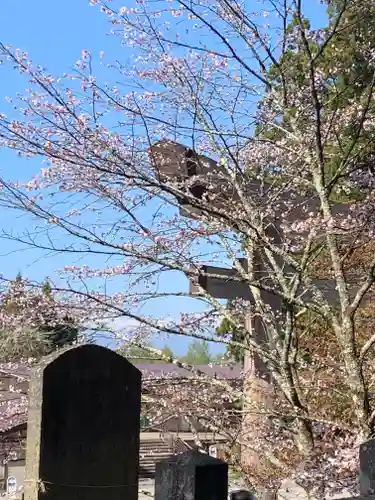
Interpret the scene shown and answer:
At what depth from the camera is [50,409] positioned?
46.0 inches

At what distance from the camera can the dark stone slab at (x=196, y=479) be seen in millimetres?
1384

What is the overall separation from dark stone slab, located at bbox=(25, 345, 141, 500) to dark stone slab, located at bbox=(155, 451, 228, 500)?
19 cm

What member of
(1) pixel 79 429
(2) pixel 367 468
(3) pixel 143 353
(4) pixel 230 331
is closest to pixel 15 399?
(3) pixel 143 353

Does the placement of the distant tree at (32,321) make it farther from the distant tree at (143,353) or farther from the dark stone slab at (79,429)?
the dark stone slab at (79,429)

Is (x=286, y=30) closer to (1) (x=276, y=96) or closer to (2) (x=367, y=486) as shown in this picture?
(1) (x=276, y=96)

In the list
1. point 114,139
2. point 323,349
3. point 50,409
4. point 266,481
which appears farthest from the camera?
point 323,349

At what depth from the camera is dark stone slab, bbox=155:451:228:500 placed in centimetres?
138

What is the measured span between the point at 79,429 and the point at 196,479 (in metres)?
0.35

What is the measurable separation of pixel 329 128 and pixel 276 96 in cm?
40

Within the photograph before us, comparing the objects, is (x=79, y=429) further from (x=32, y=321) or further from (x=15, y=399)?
(x=15, y=399)

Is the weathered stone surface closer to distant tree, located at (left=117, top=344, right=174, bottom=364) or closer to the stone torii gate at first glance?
the stone torii gate

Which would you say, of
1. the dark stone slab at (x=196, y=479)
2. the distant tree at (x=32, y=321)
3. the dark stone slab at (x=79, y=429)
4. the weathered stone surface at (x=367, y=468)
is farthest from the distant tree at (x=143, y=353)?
the dark stone slab at (x=79, y=429)

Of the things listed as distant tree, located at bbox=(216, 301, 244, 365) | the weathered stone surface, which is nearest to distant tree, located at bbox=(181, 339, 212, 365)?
distant tree, located at bbox=(216, 301, 244, 365)

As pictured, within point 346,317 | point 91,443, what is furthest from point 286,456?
point 91,443
